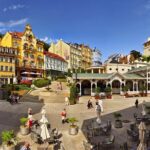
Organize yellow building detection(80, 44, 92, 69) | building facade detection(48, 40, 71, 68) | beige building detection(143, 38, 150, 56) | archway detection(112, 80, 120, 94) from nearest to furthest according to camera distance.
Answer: archway detection(112, 80, 120, 94) < beige building detection(143, 38, 150, 56) < building facade detection(48, 40, 71, 68) < yellow building detection(80, 44, 92, 69)

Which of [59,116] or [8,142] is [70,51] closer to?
[59,116]

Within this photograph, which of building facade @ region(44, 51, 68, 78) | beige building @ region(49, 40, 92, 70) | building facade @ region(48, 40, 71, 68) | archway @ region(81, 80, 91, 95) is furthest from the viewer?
beige building @ region(49, 40, 92, 70)

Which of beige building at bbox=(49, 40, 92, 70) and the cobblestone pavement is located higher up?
beige building at bbox=(49, 40, 92, 70)

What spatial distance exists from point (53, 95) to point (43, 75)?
40.9 meters

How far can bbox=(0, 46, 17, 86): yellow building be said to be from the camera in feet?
234

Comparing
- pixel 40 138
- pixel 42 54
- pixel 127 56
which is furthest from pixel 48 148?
pixel 127 56

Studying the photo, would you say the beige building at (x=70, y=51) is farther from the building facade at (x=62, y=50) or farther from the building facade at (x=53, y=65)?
the building facade at (x=53, y=65)

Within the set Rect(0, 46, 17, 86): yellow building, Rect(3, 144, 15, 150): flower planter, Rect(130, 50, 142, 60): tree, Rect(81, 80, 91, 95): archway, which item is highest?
Rect(130, 50, 142, 60): tree

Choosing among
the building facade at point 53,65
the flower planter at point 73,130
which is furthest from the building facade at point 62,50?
the flower planter at point 73,130

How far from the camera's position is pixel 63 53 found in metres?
108

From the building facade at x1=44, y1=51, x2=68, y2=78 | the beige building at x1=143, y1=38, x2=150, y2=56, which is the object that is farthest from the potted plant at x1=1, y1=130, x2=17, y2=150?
the beige building at x1=143, y1=38, x2=150, y2=56

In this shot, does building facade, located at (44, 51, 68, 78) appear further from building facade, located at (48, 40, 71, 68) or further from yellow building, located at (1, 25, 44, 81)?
building facade, located at (48, 40, 71, 68)

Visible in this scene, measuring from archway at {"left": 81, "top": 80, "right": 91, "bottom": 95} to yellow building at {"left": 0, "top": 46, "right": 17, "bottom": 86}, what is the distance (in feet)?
68.3

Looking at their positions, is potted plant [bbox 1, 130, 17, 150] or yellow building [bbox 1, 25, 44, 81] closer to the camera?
potted plant [bbox 1, 130, 17, 150]
